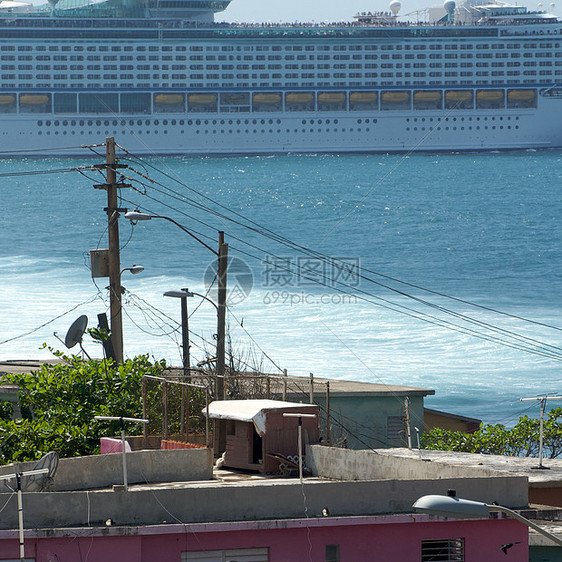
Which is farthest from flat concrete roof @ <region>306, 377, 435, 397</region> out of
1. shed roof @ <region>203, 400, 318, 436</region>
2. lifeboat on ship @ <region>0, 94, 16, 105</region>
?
lifeboat on ship @ <region>0, 94, 16, 105</region>

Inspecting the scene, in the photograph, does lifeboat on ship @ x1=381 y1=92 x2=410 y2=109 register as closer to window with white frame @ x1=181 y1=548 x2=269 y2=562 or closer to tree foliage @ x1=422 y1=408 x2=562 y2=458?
tree foliage @ x1=422 y1=408 x2=562 y2=458

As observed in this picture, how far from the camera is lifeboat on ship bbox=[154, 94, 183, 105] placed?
123562 mm

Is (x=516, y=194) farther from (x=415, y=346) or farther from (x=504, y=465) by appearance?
(x=504, y=465)

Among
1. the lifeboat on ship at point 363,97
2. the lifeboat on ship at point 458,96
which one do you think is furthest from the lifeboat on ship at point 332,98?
the lifeboat on ship at point 458,96

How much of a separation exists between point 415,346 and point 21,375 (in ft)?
77.6

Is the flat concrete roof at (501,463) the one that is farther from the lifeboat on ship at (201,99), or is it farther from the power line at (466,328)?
the lifeboat on ship at (201,99)

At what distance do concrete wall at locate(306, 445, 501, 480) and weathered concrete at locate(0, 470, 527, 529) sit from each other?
2.39 ft

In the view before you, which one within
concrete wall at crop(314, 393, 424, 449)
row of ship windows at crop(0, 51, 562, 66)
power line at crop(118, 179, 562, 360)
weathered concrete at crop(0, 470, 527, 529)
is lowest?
power line at crop(118, 179, 562, 360)

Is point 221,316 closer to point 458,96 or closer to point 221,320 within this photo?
point 221,320

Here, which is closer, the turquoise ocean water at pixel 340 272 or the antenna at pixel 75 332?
the antenna at pixel 75 332

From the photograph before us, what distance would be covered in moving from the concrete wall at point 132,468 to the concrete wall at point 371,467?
119 cm

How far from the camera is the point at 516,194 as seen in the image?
93000 millimetres

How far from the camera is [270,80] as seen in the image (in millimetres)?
125438

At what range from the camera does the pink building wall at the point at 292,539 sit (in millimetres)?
10102
